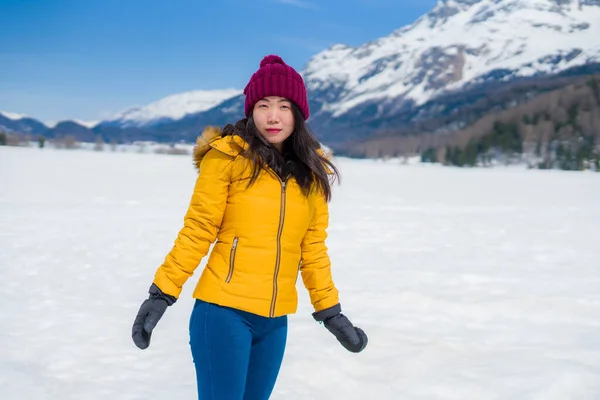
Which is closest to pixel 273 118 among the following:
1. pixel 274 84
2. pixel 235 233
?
pixel 274 84

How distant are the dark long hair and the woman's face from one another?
0.03 metres

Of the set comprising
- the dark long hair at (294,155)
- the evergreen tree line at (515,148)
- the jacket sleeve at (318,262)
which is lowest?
the jacket sleeve at (318,262)

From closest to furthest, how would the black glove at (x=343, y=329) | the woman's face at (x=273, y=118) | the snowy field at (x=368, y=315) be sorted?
the woman's face at (x=273, y=118) < the black glove at (x=343, y=329) < the snowy field at (x=368, y=315)

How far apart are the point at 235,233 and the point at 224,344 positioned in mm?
406

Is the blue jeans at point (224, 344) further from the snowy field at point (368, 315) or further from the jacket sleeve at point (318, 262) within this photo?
the snowy field at point (368, 315)

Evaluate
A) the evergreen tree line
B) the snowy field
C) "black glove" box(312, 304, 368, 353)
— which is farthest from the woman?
the evergreen tree line

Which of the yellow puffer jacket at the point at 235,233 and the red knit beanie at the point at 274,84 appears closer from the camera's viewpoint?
the yellow puffer jacket at the point at 235,233

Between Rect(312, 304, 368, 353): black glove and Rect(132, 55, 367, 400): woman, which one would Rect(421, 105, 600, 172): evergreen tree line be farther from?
Rect(132, 55, 367, 400): woman

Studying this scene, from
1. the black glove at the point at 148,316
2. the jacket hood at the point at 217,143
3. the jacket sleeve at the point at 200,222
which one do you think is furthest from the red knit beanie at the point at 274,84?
the black glove at the point at 148,316

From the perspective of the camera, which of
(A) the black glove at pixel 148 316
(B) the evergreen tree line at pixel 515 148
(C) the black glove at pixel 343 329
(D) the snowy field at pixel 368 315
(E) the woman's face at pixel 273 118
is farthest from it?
(B) the evergreen tree line at pixel 515 148

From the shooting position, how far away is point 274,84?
2273 millimetres

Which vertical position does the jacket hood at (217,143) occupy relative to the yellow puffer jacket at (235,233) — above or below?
above

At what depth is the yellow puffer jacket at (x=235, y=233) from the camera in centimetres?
214

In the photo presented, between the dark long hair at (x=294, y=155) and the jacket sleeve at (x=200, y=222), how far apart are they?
0.11m
